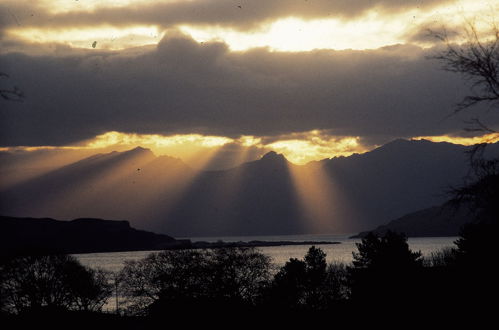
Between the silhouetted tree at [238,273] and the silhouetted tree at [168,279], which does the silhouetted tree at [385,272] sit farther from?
the silhouetted tree at [168,279]

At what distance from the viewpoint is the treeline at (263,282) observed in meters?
59.2

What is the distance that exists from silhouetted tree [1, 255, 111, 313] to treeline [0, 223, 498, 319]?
0.56 ft

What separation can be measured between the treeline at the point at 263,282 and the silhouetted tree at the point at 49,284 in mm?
171

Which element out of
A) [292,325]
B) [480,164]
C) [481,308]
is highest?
[480,164]

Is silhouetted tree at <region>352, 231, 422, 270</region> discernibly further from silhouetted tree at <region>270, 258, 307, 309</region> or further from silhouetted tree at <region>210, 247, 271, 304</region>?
silhouetted tree at <region>210, 247, 271, 304</region>

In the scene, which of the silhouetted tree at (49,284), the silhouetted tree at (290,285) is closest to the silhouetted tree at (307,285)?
the silhouetted tree at (290,285)

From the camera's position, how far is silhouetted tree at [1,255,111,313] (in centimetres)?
9356

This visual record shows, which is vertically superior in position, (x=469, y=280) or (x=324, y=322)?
(x=469, y=280)

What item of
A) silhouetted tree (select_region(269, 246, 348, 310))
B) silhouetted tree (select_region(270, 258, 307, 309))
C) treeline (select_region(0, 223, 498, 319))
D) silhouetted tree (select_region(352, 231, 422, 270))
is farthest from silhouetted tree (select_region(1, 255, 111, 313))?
silhouetted tree (select_region(352, 231, 422, 270))

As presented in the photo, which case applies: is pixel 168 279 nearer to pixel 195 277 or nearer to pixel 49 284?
pixel 195 277

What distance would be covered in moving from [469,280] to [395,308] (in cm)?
969

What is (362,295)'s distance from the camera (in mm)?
68062

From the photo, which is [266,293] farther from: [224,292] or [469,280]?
[469,280]

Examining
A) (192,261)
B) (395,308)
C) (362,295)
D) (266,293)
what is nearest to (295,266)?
(266,293)
